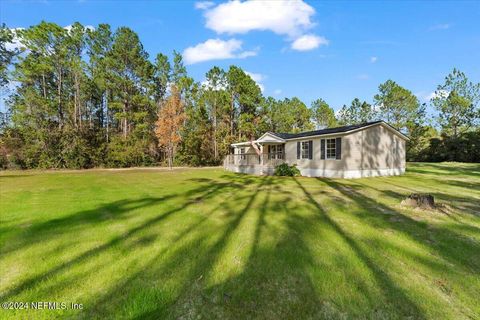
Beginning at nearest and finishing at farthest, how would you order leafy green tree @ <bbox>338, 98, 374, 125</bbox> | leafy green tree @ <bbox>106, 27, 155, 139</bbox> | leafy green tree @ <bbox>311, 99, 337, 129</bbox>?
leafy green tree @ <bbox>106, 27, 155, 139</bbox>, leafy green tree @ <bbox>338, 98, 374, 125</bbox>, leafy green tree @ <bbox>311, 99, 337, 129</bbox>

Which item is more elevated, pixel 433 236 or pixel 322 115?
pixel 322 115

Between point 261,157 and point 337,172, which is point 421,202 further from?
point 261,157

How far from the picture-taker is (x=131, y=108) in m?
31.7

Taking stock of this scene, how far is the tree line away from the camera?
2566 cm

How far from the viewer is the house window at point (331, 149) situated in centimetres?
1441

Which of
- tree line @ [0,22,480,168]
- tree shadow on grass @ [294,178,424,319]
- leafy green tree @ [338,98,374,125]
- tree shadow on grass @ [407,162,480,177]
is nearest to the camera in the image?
tree shadow on grass @ [294,178,424,319]

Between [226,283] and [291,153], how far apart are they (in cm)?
1526

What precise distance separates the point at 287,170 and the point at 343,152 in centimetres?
393

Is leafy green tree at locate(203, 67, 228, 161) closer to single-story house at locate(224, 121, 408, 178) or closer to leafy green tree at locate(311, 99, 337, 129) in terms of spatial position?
single-story house at locate(224, 121, 408, 178)

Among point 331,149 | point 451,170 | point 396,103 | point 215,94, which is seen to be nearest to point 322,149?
point 331,149

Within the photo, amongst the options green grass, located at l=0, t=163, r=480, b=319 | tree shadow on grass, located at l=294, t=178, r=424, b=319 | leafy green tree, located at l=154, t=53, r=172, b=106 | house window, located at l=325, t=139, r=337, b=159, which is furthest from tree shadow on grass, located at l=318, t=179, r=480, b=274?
leafy green tree, located at l=154, t=53, r=172, b=106

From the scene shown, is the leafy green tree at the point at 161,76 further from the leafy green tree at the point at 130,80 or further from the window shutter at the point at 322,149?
the window shutter at the point at 322,149

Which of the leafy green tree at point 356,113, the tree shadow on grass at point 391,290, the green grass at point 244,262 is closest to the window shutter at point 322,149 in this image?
the green grass at point 244,262

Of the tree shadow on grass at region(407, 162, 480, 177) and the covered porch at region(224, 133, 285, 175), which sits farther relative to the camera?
the covered porch at region(224, 133, 285, 175)
